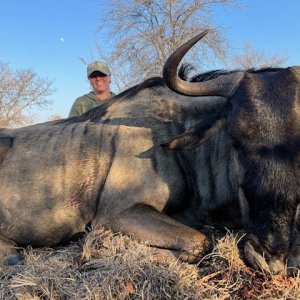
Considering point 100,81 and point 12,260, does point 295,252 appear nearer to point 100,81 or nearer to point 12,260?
point 12,260

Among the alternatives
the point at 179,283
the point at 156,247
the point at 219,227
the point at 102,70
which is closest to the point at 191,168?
the point at 219,227

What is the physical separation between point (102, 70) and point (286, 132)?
5.23m

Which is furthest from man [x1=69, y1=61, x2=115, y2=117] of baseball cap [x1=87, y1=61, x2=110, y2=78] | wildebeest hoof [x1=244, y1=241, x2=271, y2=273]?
wildebeest hoof [x1=244, y1=241, x2=271, y2=273]

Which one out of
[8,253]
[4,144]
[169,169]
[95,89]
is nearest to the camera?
[169,169]

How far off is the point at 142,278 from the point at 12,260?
158 centimetres

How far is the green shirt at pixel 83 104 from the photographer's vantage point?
8195 millimetres

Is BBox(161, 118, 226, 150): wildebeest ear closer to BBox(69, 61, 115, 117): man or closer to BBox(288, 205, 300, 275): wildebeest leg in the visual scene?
BBox(288, 205, 300, 275): wildebeest leg

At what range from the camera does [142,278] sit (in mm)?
2961

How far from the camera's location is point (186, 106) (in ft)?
14.6

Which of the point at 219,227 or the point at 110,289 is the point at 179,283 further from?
the point at 219,227

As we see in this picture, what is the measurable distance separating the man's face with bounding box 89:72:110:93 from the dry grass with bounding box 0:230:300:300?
16.1ft

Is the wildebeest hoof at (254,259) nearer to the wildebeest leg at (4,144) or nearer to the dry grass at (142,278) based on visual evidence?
the dry grass at (142,278)

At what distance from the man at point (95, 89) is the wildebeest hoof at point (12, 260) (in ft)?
13.5

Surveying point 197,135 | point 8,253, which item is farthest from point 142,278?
point 8,253
